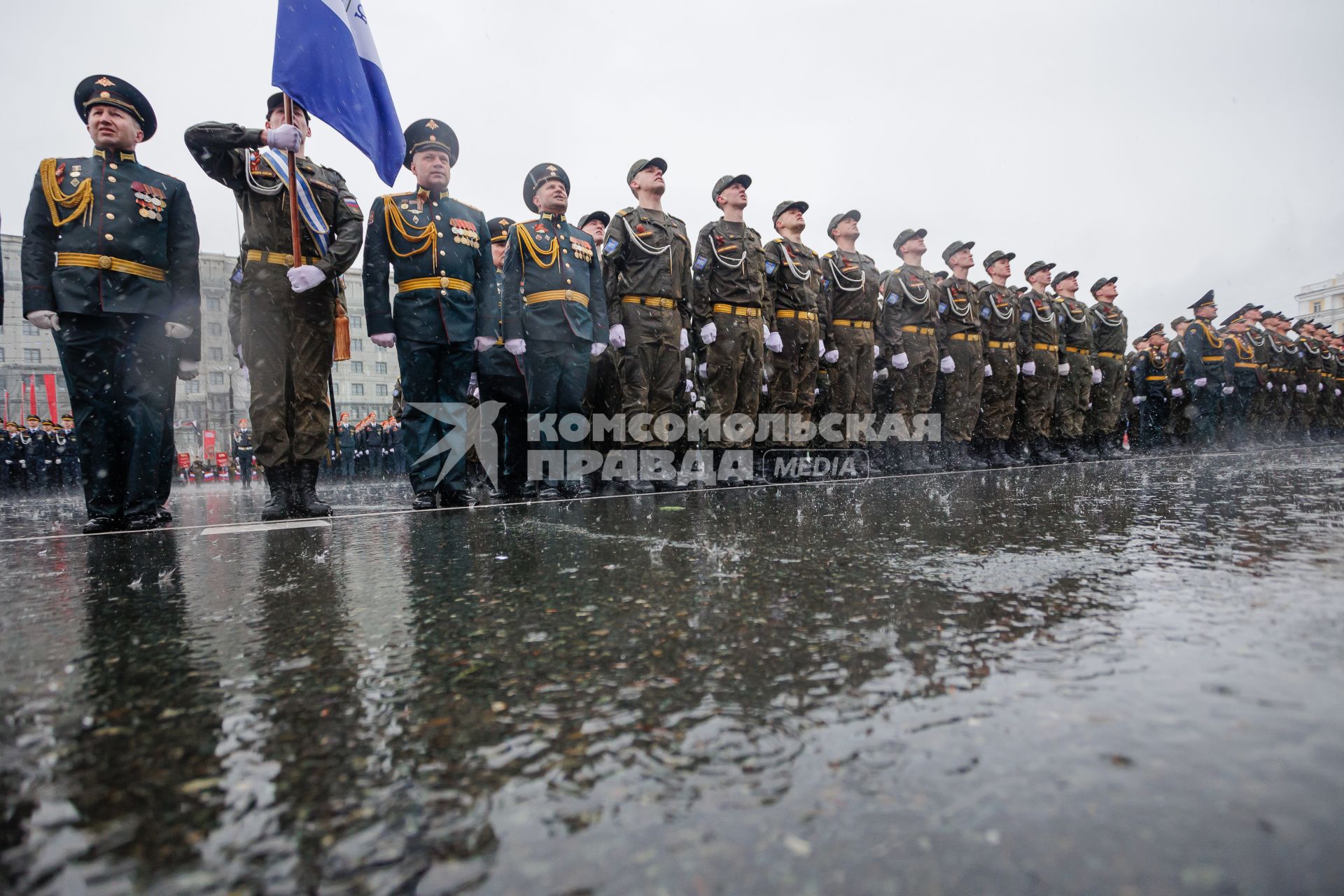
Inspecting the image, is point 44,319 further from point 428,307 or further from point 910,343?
point 910,343

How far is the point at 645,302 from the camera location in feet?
20.1

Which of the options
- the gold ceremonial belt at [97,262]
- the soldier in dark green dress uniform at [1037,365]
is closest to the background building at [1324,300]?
the soldier in dark green dress uniform at [1037,365]

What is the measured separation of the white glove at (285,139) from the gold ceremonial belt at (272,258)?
22.5 inches

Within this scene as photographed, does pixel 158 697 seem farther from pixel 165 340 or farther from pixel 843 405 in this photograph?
pixel 843 405

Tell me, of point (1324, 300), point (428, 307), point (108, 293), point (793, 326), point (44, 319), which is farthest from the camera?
point (1324, 300)

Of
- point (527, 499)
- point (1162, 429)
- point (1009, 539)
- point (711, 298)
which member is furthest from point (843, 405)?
point (1162, 429)

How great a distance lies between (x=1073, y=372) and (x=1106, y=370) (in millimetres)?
990

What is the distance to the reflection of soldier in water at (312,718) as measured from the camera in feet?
2.34

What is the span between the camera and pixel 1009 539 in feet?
7.68

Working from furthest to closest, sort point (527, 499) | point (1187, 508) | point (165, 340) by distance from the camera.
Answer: point (527, 499) → point (165, 340) → point (1187, 508)

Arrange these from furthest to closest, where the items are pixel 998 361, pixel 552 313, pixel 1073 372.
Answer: pixel 1073 372, pixel 998 361, pixel 552 313

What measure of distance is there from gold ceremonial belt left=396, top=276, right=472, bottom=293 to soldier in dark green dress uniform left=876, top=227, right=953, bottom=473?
4.83 metres

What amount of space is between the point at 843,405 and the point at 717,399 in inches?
67.3

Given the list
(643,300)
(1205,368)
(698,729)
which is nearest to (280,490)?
(643,300)
